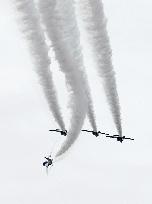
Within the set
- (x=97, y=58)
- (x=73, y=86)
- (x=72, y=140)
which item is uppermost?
(x=97, y=58)

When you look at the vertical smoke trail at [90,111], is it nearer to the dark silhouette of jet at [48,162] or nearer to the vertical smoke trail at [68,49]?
the vertical smoke trail at [68,49]

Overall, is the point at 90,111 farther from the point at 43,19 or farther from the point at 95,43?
the point at 43,19

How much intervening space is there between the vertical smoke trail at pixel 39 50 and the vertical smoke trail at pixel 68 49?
680mm

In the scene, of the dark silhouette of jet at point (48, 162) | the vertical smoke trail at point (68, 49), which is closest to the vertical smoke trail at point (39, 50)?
the vertical smoke trail at point (68, 49)

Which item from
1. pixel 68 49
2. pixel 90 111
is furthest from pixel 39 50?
pixel 90 111

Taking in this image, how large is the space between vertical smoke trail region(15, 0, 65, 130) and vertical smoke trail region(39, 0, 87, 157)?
68 cm

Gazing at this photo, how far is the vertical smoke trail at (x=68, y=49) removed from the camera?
2766 cm

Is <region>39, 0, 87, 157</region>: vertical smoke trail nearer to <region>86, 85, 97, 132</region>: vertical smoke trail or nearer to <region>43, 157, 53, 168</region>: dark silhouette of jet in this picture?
<region>86, 85, 97, 132</region>: vertical smoke trail

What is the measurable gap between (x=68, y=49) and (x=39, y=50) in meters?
2.10

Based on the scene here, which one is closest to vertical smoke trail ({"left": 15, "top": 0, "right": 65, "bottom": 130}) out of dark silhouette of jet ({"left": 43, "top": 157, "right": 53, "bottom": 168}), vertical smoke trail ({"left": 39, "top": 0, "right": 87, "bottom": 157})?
vertical smoke trail ({"left": 39, "top": 0, "right": 87, "bottom": 157})

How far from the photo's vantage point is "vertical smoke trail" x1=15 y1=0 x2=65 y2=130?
85.5 feet

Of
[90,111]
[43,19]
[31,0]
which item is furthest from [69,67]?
[90,111]

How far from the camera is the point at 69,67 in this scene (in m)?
31.2

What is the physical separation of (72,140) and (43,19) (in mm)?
13113
